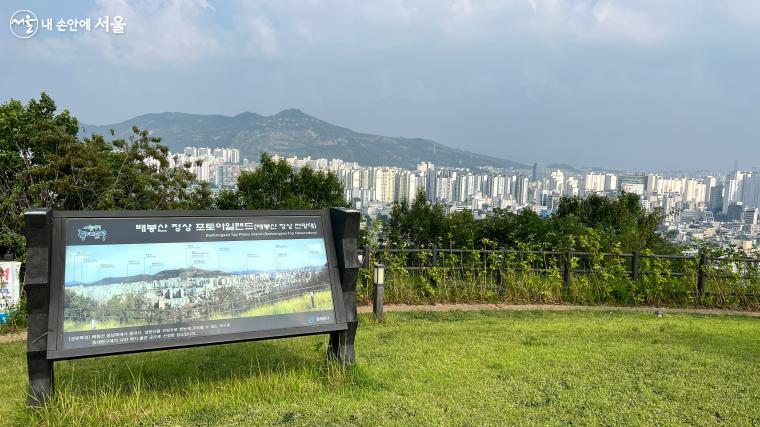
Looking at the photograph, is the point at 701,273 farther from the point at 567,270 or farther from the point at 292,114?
the point at 292,114

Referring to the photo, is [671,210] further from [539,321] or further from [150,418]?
[150,418]

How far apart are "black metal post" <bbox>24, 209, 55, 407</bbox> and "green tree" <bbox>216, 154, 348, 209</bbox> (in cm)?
1696

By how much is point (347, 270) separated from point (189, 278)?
4.09 ft

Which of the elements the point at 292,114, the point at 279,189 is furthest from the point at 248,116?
the point at 279,189

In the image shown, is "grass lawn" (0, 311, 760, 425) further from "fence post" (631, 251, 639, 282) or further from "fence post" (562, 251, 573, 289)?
"fence post" (631, 251, 639, 282)

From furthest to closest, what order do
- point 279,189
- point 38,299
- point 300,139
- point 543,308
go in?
point 300,139
point 279,189
point 543,308
point 38,299

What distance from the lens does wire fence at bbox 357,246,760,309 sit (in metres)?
9.75

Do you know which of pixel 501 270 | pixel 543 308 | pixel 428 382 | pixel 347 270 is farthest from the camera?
pixel 501 270

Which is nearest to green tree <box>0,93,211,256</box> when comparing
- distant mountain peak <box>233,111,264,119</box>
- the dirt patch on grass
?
the dirt patch on grass

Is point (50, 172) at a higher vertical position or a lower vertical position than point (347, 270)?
higher

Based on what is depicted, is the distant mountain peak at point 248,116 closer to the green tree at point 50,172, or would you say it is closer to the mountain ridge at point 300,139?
the mountain ridge at point 300,139

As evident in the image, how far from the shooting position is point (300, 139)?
120 meters

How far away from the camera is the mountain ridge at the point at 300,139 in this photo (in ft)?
332

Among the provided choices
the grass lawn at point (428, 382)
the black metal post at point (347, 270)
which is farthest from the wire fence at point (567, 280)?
the black metal post at point (347, 270)
